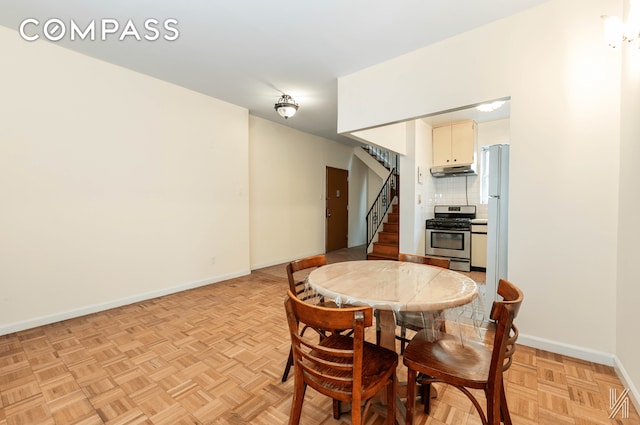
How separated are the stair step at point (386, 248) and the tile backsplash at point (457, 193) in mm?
954

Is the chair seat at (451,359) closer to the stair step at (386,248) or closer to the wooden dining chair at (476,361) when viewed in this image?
the wooden dining chair at (476,361)

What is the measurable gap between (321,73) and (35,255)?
3716mm

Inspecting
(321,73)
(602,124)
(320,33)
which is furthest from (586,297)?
(321,73)

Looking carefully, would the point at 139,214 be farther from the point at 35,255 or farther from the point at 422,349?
the point at 422,349

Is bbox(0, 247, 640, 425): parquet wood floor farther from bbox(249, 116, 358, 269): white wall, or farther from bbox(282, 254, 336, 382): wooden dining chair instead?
bbox(249, 116, 358, 269): white wall

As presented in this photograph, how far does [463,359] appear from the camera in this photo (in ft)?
4.56

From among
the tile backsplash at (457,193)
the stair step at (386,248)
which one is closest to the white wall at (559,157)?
the tile backsplash at (457,193)

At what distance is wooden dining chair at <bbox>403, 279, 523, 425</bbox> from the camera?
45.6 inches

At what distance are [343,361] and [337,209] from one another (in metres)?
5.87

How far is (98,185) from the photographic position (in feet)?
10.4

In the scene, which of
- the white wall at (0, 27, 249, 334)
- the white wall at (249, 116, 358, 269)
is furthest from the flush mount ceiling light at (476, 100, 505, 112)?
the white wall at (0, 27, 249, 334)

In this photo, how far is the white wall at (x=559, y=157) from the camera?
208 cm
